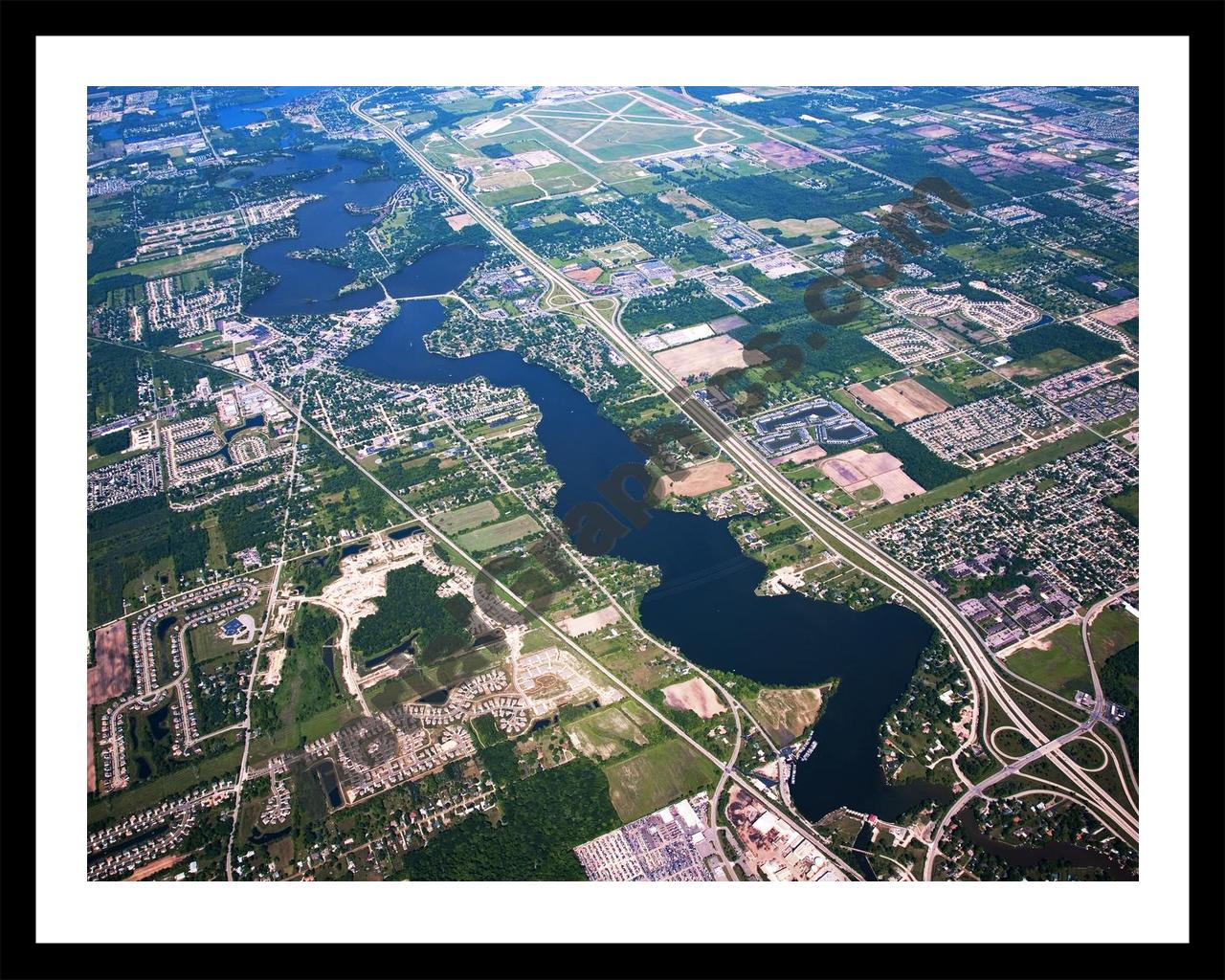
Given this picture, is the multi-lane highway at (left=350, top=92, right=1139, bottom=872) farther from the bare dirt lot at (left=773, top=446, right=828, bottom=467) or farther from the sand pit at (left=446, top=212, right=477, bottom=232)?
the sand pit at (left=446, top=212, right=477, bottom=232)

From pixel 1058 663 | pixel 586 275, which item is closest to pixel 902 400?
pixel 1058 663

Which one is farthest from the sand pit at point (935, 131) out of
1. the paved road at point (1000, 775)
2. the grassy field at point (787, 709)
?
the grassy field at point (787, 709)

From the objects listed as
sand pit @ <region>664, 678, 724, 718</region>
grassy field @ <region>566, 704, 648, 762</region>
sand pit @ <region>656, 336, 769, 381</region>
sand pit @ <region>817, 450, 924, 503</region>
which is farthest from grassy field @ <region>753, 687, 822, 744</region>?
sand pit @ <region>656, 336, 769, 381</region>

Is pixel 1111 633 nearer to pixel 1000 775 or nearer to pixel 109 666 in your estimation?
pixel 1000 775

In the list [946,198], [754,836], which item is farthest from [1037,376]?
[754,836]

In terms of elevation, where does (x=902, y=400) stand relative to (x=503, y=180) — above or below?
below

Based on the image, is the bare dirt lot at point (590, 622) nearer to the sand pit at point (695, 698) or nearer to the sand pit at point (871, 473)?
the sand pit at point (695, 698)
